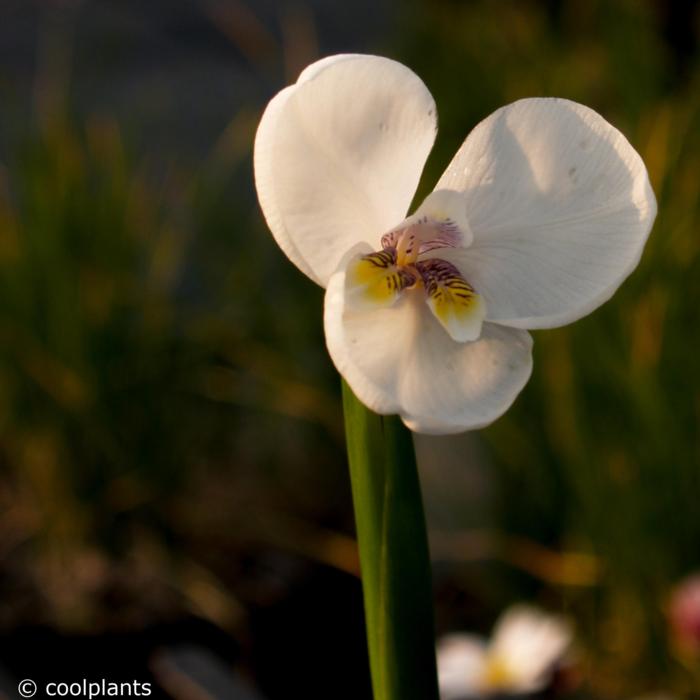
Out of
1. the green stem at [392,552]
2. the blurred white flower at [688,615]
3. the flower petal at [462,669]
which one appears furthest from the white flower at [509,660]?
the green stem at [392,552]

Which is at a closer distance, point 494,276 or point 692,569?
point 494,276

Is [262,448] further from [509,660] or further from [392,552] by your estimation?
[392,552]

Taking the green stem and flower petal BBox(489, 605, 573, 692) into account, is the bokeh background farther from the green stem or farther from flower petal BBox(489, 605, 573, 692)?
the green stem

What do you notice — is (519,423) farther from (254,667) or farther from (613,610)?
(254,667)

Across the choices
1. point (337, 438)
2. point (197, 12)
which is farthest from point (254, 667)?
point (197, 12)

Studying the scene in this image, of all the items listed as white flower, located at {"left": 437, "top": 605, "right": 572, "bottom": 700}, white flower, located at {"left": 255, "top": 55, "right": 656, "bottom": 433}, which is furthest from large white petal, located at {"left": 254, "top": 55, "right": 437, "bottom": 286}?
white flower, located at {"left": 437, "top": 605, "right": 572, "bottom": 700}

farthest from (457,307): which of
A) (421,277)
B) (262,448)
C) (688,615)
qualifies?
(262,448)

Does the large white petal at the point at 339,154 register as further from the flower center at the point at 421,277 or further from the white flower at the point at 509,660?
the white flower at the point at 509,660
